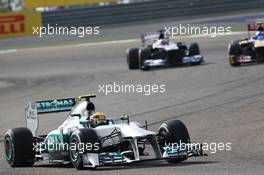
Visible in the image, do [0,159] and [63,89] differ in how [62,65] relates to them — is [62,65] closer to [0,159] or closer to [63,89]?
[63,89]

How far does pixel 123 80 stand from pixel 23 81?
13.3 ft

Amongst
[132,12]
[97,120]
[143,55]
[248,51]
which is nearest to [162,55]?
[143,55]

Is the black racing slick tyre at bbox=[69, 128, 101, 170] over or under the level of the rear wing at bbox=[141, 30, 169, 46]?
under

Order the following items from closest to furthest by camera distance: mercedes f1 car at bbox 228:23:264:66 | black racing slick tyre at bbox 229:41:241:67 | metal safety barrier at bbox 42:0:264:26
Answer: mercedes f1 car at bbox 228:23:264:66 < black racing slick tyre at bbox 229:41:241:67 < metal safety barrier at bbox 42:0:264:26

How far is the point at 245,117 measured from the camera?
15.2m

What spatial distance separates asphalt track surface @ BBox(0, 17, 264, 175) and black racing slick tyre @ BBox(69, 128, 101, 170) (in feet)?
0.53

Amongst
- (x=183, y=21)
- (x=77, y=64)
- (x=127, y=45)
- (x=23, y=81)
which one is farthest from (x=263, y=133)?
(x=183, y=21)

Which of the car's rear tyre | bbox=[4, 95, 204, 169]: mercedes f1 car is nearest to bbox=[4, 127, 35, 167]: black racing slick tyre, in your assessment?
bbox=[4, 95, 204, 169]: mercedes f1 car

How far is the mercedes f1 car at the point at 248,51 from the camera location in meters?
24.2

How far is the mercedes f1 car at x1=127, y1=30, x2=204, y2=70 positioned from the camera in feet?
86.2

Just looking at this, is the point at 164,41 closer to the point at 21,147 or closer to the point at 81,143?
the point at 21,147

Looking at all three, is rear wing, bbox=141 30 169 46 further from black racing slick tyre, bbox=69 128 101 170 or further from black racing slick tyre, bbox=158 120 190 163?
black racing slick tyre, bbox=69 128 101 170

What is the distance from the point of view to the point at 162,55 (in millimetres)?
26766

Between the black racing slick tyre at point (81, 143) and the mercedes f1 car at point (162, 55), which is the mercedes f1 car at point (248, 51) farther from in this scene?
the black racing slick tyre at point (81, 143)
